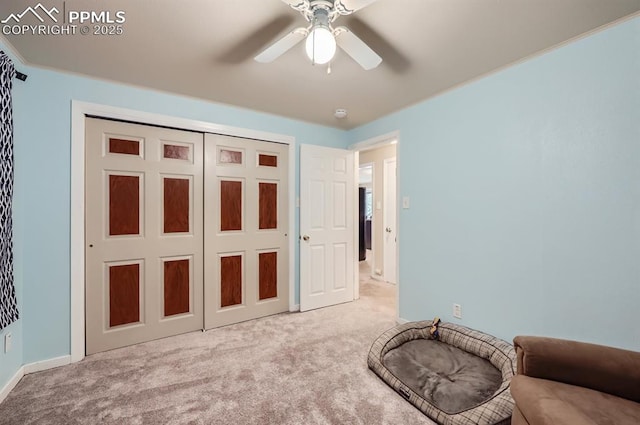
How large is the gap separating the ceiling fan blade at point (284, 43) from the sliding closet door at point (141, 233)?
1513 millimetres

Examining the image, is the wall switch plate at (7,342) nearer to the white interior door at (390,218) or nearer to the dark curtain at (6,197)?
the dark curtain at (6,197)

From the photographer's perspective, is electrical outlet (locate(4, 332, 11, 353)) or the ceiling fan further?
electrical outlet (locate(4, 332, 11, 353))

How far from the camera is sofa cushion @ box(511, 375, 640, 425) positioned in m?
1.08

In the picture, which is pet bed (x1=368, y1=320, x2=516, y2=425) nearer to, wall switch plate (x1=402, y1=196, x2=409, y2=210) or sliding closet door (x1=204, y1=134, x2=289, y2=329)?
wall switch plate (x1=402, y1=196, x2=409, y2=210)

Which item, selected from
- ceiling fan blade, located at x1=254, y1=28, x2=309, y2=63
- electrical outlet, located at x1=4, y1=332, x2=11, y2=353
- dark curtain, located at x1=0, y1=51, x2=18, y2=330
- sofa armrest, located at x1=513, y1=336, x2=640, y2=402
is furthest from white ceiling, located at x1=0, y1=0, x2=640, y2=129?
electrical outlet, located at x1=4, y1=332, x2=11, y2=353

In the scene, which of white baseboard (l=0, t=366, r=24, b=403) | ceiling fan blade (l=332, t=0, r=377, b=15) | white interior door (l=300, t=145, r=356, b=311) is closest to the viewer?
ceiling fan blade (l=332, t=0, r=377, b=15)

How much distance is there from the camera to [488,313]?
7.52 ft

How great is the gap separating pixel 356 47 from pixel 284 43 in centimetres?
41

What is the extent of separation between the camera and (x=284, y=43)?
5.10 ft

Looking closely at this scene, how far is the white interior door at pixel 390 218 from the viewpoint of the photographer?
4734mm

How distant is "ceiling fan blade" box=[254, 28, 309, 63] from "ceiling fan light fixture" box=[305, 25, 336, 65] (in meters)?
0.10

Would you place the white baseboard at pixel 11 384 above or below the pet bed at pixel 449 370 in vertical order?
below

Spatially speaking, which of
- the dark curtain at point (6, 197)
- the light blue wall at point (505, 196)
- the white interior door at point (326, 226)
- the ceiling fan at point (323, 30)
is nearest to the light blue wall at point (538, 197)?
the light blue wall at point (505, 196)

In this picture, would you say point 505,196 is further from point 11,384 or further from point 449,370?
point 11,384
